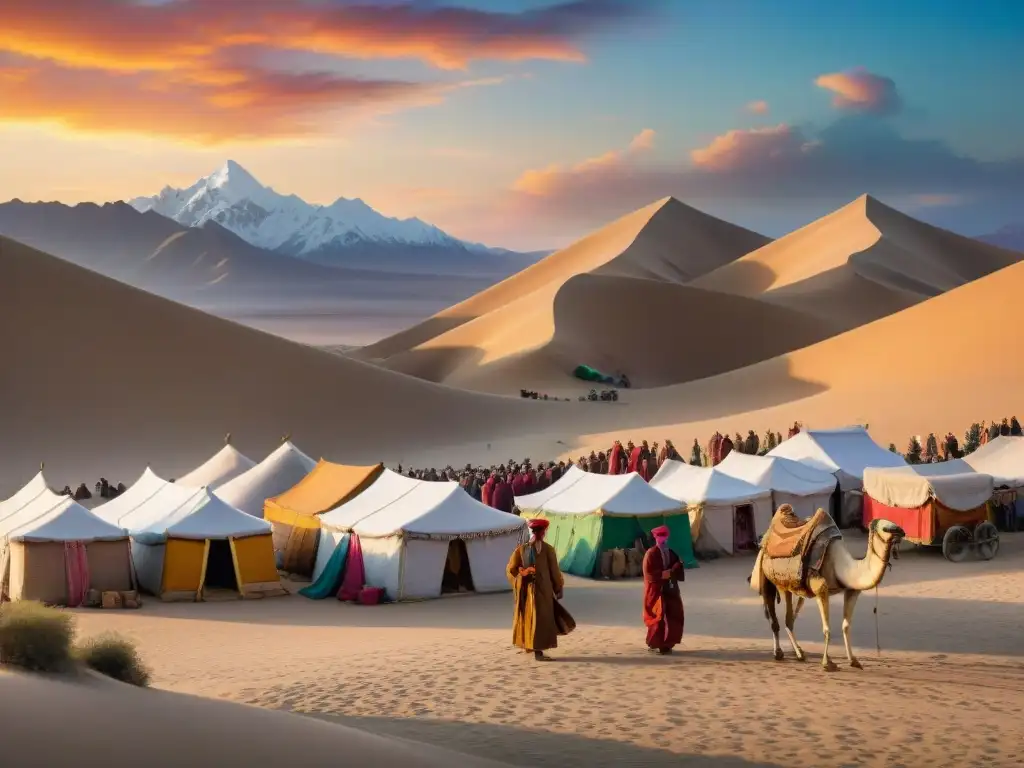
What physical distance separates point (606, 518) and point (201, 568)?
6721 mm

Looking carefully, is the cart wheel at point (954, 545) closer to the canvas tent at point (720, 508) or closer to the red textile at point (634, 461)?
the canvas tent at point (720, 508)

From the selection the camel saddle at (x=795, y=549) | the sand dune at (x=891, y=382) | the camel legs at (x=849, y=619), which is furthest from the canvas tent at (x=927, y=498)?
the sand dune at (x=891, y=382)

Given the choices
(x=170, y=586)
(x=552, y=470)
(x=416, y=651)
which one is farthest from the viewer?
(x=552, y=470)

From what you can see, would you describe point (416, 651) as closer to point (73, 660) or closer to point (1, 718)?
point (73, 660)

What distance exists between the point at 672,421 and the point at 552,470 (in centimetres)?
2372

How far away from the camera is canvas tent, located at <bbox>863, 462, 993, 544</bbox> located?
21.9 m

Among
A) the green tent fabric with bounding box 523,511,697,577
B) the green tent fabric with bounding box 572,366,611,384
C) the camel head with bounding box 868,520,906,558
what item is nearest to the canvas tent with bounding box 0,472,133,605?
the green tent fabric with bounding box 523,511,697,577

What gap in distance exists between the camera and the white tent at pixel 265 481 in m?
26.0

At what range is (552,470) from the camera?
28.3 meters

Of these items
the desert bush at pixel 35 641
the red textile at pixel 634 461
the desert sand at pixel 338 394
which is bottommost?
the desert bush at pixel 35 641

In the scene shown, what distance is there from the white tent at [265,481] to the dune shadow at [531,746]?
14924 millimetres

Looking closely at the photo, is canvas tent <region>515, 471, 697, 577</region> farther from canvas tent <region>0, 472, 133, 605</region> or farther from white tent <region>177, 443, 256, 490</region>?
white tent <region>177, 443, 256, 490</region>

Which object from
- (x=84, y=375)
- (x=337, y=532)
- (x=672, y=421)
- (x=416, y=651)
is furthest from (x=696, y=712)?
(x=84, y=375)

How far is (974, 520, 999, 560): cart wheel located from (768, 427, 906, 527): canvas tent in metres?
3.94
